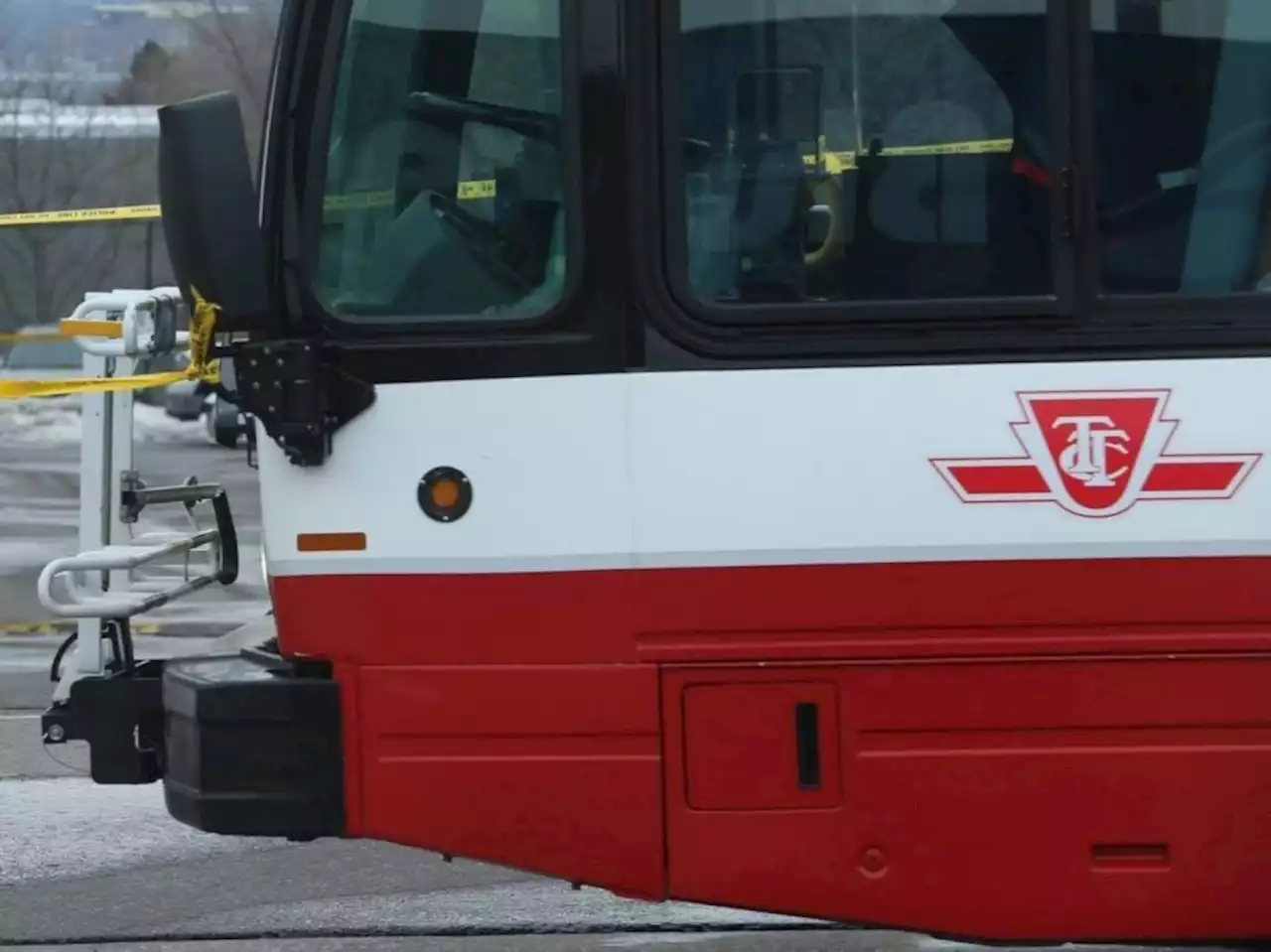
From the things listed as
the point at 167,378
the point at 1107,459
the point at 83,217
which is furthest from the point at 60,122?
the point at 1107,459

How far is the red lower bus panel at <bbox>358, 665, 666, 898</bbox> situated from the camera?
12.8 ft

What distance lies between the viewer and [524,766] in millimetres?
3922

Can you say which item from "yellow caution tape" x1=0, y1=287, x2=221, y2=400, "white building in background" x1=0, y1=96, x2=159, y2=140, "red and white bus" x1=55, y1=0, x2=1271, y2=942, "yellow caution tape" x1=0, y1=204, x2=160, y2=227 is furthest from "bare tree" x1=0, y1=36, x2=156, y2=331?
"red and white bus" x1=55, y1=0, x2=1271, y2=942

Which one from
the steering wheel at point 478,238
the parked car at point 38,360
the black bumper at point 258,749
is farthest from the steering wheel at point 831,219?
the parked car at point 38,360

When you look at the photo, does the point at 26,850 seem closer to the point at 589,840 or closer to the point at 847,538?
the point at 589,840

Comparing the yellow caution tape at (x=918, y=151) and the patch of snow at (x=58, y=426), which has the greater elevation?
the yellow caution tape at (x=918, y=151)

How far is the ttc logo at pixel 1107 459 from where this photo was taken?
12.3 ft

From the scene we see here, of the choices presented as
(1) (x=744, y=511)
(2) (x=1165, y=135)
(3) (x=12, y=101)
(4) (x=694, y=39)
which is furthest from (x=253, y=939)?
(3) (x=12, y=101)

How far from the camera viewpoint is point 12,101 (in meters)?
36.2

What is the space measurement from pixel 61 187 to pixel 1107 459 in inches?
1343

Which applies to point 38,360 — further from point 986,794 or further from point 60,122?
point 986,794

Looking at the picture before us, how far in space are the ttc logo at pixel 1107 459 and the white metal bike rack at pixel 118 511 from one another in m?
2.16

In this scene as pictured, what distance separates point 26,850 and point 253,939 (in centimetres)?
141

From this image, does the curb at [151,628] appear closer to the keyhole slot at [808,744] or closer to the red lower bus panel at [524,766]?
the red lower bus panel at [524,766]
